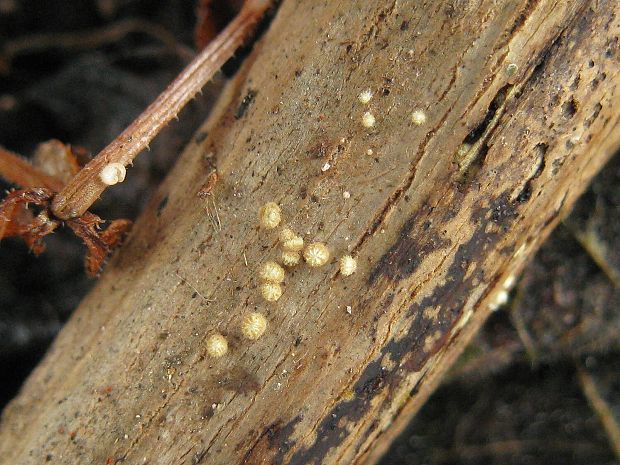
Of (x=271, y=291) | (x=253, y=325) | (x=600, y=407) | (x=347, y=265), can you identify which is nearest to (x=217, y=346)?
(x=253, y=325)

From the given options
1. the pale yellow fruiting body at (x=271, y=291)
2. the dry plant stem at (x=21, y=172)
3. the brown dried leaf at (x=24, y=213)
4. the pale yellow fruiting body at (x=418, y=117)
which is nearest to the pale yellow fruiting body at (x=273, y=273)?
the pale yellow fruiting body at (x=271, y=291)

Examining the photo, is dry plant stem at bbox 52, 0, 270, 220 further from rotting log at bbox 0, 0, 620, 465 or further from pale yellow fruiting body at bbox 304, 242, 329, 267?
pale yellow fruiting body at bbox 304, 242, 329, 267

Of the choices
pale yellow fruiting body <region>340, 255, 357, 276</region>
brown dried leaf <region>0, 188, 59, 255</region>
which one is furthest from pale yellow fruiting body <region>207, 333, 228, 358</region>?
brown dried leaf <region>0, 188, 59, 255</region>

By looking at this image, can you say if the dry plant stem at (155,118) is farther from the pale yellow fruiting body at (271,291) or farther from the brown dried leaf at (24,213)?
the pale yellow fruiting body at (271,291)

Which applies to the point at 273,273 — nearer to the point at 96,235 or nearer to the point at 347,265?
the point at 347,265

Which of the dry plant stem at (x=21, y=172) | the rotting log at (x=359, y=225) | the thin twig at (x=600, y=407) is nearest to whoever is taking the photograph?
the rotting log at (x=359, y=225)

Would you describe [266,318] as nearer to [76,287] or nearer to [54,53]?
[76,287]

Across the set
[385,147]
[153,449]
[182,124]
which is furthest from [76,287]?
[385,147]
